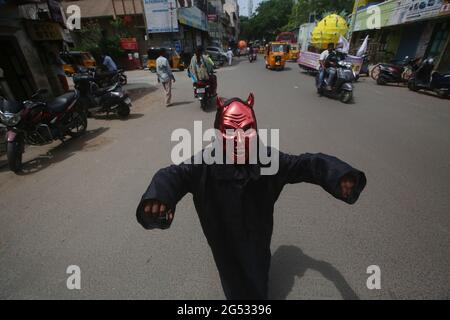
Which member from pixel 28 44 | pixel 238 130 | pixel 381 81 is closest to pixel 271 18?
pixel 381 81

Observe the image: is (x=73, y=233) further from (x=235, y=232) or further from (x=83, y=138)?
(x=83, y=138)

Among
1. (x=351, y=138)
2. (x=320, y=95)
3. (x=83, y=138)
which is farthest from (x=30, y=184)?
(x=320, y=95)

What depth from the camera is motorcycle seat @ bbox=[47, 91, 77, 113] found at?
4.94 meters

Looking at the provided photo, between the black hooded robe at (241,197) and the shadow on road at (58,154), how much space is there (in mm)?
4344

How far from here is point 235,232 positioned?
1.37 metres

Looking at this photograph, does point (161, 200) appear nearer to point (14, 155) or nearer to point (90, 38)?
point (14, 155)

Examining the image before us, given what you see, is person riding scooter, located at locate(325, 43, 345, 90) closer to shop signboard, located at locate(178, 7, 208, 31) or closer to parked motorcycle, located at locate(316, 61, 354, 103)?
parked motorcycle, located at locate(316, 61, 354, 103)

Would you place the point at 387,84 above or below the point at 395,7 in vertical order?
below

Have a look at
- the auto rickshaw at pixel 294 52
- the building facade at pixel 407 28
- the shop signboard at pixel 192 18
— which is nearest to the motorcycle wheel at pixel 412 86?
the building facade at pixel 407 28

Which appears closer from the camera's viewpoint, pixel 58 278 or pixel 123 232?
pixel 58 278

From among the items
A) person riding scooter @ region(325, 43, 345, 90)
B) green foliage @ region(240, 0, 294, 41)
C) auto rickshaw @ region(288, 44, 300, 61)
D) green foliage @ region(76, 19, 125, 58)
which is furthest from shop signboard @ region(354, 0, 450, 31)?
green foliage @ region(240, 0, 294, 41)

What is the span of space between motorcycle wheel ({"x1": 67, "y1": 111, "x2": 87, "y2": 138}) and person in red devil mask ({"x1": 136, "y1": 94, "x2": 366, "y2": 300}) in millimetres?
5459

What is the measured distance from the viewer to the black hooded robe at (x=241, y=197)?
1.19m
